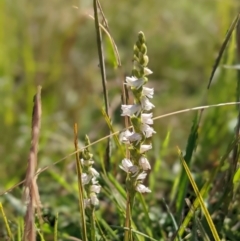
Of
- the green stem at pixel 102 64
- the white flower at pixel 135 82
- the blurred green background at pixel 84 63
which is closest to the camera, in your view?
the white flower at pixel 135 82

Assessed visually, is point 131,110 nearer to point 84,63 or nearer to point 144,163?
point 144,163

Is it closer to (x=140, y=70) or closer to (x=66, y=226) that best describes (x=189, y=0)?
(x=66, y=226)

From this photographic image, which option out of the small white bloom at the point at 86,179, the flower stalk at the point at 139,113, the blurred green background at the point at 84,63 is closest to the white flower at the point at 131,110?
the flower stalk at the point at 139,113

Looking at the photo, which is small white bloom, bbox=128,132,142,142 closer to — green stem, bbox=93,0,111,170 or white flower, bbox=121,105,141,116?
white flower, bbox=121,105,141,116

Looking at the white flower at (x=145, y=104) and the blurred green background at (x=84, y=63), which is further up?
the white flower at (x=145, y=104)

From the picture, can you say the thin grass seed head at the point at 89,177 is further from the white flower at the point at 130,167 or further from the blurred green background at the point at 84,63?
the blurred green background at the point at 84,63

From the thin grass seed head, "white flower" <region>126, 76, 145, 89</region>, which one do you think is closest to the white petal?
"white flower" <region>126, 76, 145, 89</region>

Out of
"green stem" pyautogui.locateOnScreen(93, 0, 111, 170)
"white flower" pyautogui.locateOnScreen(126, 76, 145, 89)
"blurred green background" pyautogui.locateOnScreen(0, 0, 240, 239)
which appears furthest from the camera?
"blurred green background" pyautogui.locateOnScreen(0, 0, 240, 239)

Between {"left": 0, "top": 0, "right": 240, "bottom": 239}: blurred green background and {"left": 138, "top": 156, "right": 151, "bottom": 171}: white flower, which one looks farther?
{"left": 0, "top": 0, "right": 240, "bottom": 239}: blurred green background

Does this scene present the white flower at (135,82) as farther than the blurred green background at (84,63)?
No
